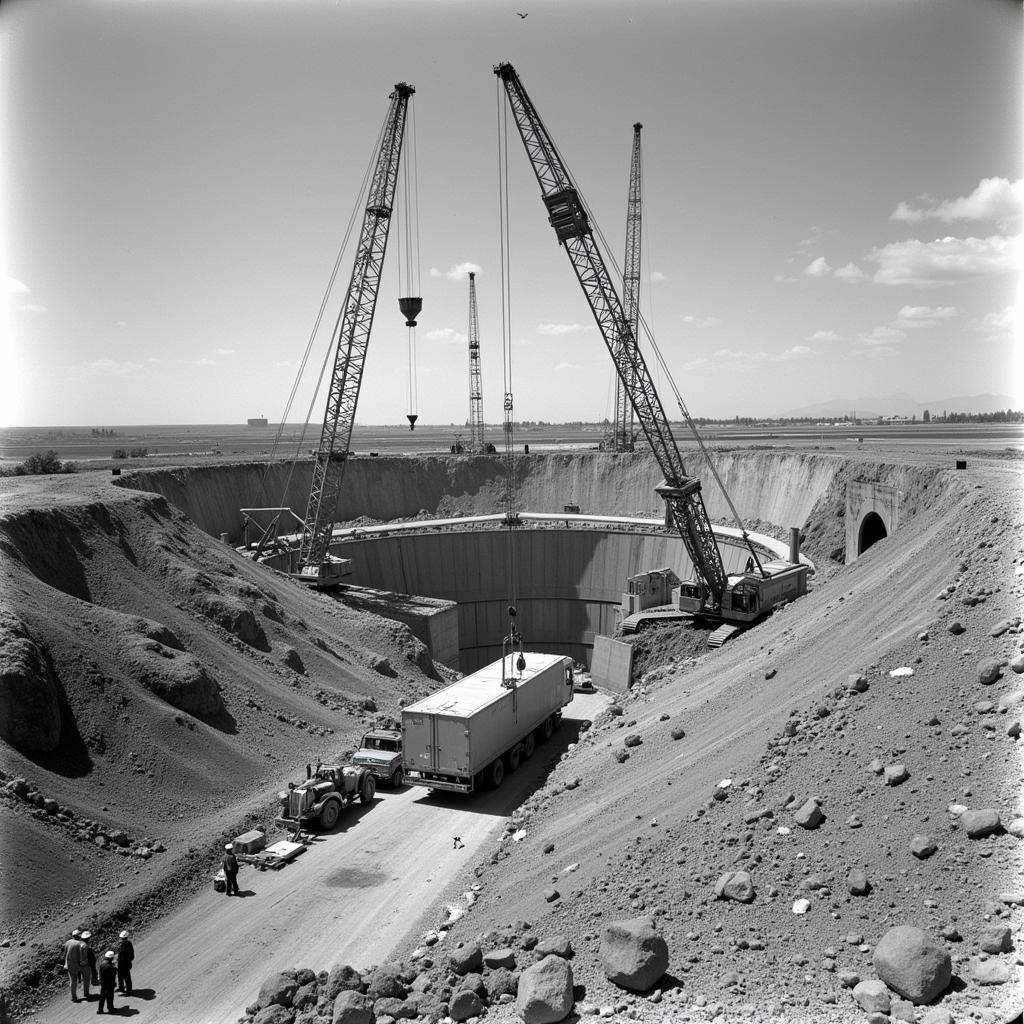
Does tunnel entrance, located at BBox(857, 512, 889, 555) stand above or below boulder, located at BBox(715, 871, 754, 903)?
above

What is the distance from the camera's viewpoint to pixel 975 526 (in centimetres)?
2075

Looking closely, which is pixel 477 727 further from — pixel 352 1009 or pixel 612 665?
pixel 612 665

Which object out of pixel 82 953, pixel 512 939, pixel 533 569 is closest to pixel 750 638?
pixel 512 939

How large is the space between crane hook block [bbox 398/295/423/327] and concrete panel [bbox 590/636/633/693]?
21293 mm

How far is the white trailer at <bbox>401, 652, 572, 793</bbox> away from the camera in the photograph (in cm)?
2128

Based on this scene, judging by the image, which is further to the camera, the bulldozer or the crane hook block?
the crane hook block

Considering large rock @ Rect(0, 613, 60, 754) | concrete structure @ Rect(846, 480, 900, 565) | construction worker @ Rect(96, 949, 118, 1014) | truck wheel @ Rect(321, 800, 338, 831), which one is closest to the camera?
construction worker @ Rect(96, 949, 118, 1014)

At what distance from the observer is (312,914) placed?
16.0m

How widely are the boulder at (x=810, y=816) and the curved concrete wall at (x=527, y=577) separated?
1803 inches

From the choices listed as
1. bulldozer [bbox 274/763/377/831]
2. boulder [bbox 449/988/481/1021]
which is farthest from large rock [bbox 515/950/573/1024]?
bulldozer [bbox 274/763/377/831]

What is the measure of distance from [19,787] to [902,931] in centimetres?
1627

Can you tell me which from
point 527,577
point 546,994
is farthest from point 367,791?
point 527,577

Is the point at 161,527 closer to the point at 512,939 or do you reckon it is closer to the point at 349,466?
the point at 512,939

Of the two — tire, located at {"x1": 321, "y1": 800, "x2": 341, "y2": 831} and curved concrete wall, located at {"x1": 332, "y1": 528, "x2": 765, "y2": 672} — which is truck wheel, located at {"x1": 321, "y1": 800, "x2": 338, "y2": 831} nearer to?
tire, located at {"x1": 321, "y1": 800, "x2": 341, "y2": 831}
